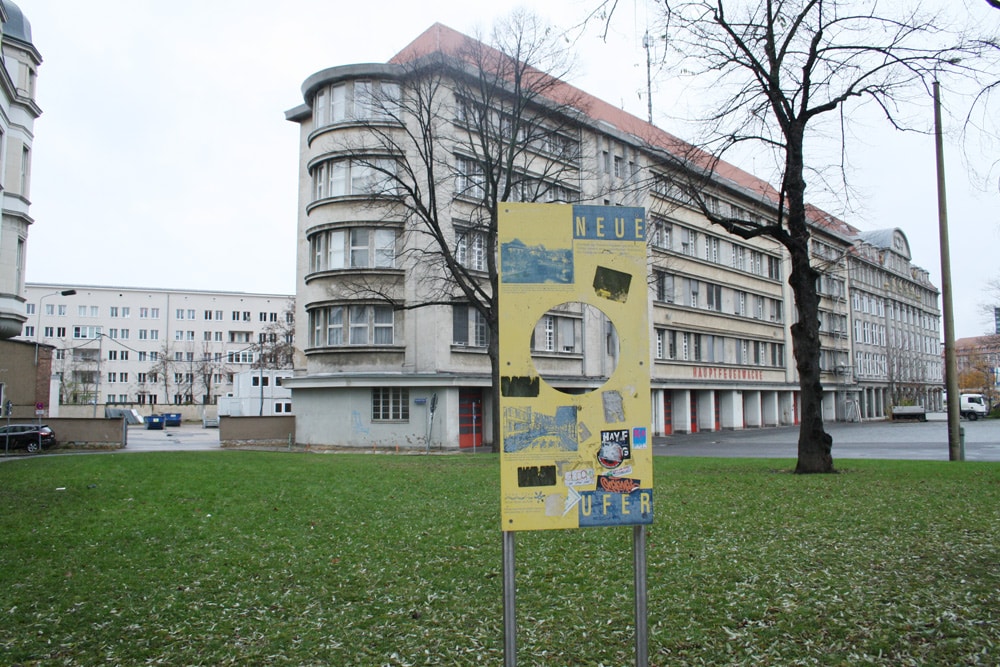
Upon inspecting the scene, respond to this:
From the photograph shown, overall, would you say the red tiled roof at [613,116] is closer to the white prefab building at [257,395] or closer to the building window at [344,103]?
the building window at [344,103]

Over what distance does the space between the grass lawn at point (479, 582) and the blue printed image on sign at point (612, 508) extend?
4.84ft

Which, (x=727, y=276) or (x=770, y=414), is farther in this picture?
(x=770, y=414)

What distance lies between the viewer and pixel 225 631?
6012mm

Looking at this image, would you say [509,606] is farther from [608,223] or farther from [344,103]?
[344,103]

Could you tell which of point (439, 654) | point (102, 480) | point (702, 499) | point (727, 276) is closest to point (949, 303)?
point (702, 499)

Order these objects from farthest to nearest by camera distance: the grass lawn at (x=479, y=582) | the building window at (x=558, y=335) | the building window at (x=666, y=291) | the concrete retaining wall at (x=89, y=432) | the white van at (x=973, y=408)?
1. the white van at (x=973, y=408)
2. the building window at (x=666, y=291)
3. the building window at (x=558, y=335)
4. the concrete retaining wall at (x=89, y=432)
5. the grass lawn at (x=479, y=582)

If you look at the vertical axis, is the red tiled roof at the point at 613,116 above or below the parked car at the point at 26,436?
above

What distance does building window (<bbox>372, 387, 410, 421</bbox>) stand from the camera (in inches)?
1393

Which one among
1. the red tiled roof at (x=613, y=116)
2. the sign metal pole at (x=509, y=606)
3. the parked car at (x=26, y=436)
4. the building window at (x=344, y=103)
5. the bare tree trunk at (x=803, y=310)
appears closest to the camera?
the sign metal pole at (x=509, y=606)

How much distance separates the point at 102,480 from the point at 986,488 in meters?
17.4

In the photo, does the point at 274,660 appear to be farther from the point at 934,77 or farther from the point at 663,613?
the point at 934,77

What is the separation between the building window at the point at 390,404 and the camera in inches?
1393

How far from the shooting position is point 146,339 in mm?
105875

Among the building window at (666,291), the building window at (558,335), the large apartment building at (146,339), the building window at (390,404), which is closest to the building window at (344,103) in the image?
the building window at (390,404)
